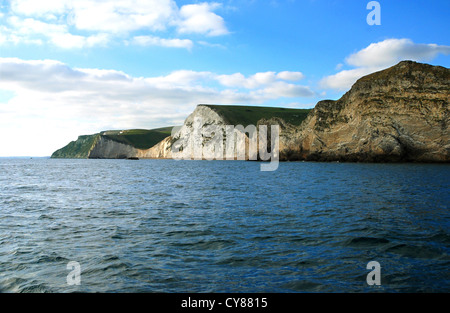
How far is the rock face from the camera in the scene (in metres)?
75.1

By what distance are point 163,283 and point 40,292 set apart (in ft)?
10.9

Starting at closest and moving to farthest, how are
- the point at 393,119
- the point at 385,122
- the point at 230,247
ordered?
1. the point at 230,247
2. the point at 393,119
3. the point at 385,122

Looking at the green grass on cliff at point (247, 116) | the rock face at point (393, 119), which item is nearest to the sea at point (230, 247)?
the rock face at point (393, 119)

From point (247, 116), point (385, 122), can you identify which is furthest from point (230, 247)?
point (247, 116)

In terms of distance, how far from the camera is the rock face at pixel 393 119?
7506cm

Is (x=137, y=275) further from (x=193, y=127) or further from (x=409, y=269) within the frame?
(x=193, y=127)

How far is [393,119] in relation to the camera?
8006 centimetres

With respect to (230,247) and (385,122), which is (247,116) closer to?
(385,122)

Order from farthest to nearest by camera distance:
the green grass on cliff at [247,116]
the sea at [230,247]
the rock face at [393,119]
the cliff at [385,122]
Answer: the green grass on cliff at [247,116] → the cliff at [385,122] → the rock face at [393,119] → the sea at [230,247]

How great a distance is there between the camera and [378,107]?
83.1 meters

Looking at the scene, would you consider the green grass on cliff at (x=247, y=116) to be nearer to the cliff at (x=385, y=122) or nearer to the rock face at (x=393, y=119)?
the cliff at (x=385, y=122)
